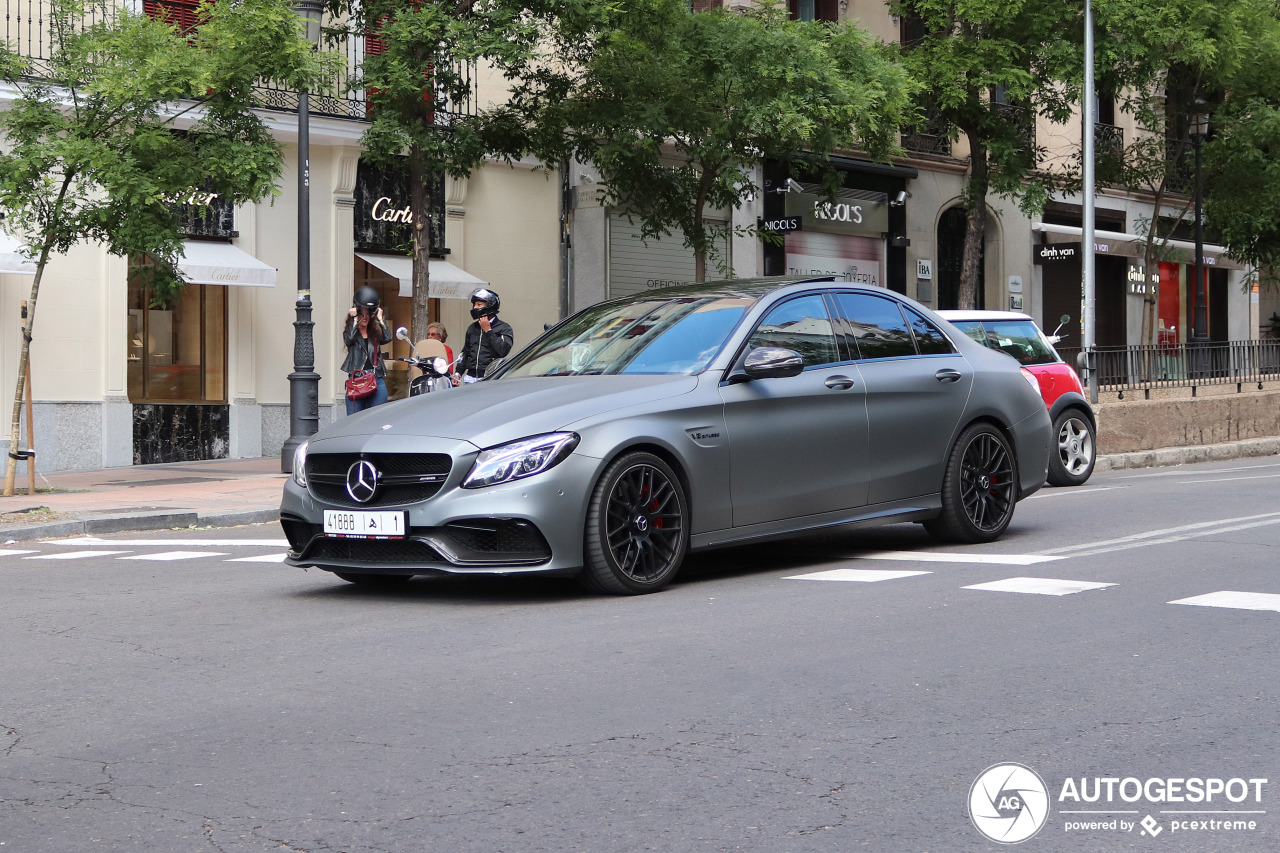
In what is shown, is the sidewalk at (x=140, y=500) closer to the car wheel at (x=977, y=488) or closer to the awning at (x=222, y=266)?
the awning at (x=222, y=266)

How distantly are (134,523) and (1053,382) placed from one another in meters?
8.90

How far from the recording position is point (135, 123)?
15.2m

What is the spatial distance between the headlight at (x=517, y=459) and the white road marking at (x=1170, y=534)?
134 inches

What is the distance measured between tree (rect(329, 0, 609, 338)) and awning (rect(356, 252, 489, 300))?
405 cm

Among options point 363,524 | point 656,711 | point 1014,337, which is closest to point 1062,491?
point 1014,337

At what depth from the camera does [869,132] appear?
2225cm

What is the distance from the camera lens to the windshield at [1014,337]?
15930mm

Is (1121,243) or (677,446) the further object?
(1121,243)

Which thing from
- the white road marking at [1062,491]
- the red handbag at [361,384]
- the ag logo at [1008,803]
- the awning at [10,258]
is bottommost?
the ag logo at [1008,803]

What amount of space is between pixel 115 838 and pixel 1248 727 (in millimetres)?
3330

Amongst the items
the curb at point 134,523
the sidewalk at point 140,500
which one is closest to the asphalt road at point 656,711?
the curb at point 134,523

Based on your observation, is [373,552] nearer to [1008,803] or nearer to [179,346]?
[1008,803]

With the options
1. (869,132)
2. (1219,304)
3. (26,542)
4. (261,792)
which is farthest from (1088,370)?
(1219,304)

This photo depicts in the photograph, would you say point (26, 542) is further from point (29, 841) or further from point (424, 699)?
point (29, 841)
